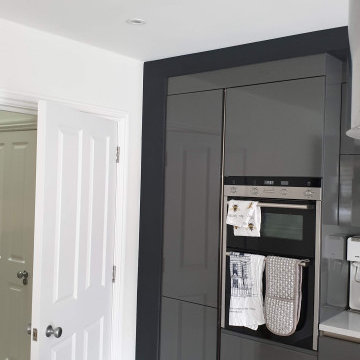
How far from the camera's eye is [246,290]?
281 centimetres

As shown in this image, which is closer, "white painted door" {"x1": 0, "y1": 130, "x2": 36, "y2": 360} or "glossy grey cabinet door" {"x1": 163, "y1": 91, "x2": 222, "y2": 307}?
"glossy grey cabinet door" {"x1": 163, "y1": 91, "x2": 222, "y2": 307}

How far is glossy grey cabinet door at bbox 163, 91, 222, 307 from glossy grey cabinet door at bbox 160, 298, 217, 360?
6cm

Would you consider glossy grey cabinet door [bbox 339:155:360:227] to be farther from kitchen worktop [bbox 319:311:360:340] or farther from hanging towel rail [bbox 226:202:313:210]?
kitchen worktop [bbox 319:311:360:340]

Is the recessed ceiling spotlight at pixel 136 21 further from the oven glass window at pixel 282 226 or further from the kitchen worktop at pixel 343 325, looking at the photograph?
the kitchen worktop at pixel 343 325

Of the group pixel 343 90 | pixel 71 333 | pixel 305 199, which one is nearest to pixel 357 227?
pixel 305 199

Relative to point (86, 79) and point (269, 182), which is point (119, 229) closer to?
point (86, 79)

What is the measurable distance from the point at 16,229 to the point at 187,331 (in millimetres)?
1426

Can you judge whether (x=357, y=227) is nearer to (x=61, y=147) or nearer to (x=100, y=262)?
(x=100, y=262)

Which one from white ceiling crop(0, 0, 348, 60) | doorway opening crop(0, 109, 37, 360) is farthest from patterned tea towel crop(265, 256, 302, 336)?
doorway opening crop(0, 109, 37, 360)

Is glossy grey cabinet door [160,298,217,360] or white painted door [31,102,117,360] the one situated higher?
white painted door [31,102,117,360]

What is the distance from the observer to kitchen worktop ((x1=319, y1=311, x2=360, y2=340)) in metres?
2.45

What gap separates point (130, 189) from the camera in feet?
11.1

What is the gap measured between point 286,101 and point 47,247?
1510 mm

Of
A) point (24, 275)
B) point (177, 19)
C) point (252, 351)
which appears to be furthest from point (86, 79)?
point (252, 351)
